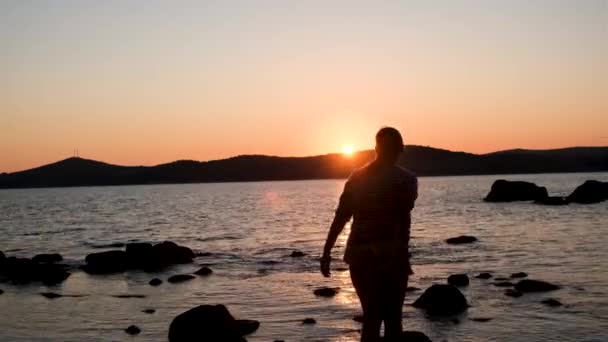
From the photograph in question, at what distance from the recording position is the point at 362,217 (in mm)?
7074

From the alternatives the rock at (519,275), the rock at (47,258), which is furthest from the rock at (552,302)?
the rock at (47,258)

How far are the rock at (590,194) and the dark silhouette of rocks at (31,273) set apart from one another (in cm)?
7065

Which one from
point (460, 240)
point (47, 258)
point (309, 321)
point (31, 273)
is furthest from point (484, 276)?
point (47, 258)

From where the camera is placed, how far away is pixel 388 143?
7.07 meters

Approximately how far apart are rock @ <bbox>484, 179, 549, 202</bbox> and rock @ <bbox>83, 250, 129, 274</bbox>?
72.8m

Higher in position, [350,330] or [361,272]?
[361,272]

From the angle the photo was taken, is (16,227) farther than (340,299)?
Yes

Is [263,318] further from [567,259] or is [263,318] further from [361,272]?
[567,259]

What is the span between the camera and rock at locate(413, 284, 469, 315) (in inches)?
776

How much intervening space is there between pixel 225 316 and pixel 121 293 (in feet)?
38.2

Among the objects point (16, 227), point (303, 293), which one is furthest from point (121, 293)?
point (16, 227)

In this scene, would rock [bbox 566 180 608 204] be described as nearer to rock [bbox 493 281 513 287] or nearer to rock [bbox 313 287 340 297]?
rock [bbox 493 281 513 287]

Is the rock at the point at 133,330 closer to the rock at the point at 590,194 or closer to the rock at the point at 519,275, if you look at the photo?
the rock at the point at 519,275

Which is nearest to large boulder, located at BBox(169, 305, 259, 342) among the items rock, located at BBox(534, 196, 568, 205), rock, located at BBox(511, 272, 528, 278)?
rock, located at BBox(511, 272, 528, 278)
